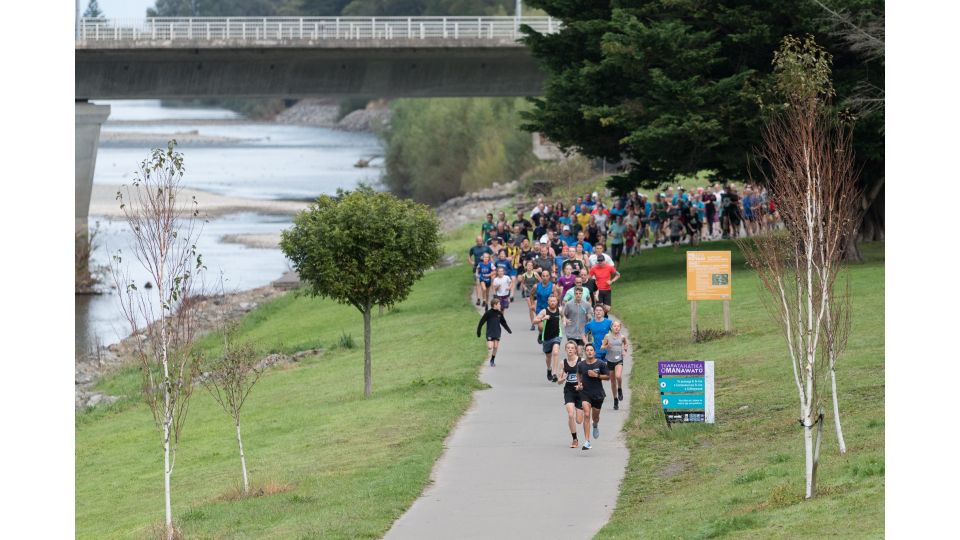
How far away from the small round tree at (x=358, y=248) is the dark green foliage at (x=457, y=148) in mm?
59997

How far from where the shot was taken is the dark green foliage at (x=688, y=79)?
36250 millimetres

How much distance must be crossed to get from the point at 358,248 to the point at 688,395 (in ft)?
24.5

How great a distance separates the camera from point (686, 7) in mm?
37281

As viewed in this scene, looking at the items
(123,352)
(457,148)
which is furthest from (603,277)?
(457,148)

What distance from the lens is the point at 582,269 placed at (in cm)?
2880

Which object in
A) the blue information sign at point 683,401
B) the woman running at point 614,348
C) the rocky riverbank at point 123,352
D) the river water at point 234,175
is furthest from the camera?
the river water at point 234,175

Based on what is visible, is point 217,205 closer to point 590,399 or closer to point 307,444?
point 307,444

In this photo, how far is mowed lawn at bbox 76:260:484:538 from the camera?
17.7 m

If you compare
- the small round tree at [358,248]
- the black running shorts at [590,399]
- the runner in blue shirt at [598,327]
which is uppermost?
the small round tree at [358,248]

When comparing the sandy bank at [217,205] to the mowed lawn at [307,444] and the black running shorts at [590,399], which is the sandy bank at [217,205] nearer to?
the mowed lawn at [307,444]

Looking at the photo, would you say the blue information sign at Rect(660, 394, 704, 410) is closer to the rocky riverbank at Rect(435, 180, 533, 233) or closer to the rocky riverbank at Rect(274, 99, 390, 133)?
the rocky riverbank at Rect(435, 180, 533, 233)

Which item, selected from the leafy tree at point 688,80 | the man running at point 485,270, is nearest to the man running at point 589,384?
the man running at point 485,270

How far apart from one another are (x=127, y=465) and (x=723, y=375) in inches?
378

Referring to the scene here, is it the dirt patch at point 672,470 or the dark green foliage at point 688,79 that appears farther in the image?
the dark green foliage at point 688,79
